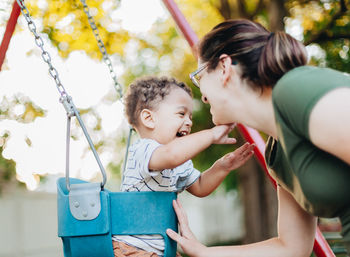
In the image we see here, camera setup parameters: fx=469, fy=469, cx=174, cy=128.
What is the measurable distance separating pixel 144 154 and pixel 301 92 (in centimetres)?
61

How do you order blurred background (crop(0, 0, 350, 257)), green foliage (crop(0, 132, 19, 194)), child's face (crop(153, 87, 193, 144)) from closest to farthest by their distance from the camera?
child's face (crop(153, 87, 193, 144)), blurred background (crop(0, 0, 350, 257)), green foliage (crop(0, 132, 19, 194))

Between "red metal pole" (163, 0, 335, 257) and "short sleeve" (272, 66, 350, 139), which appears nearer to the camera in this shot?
"short sleeve" (272, 66, 350, 139)

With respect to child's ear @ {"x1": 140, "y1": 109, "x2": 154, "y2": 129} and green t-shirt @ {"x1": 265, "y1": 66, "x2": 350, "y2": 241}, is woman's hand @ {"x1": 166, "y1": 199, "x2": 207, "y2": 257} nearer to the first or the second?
child's ear @ {"x1": 140, "y1": 109, "x2": 154, "y2": 129}

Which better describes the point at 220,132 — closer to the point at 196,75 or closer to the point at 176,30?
the point at 196,75

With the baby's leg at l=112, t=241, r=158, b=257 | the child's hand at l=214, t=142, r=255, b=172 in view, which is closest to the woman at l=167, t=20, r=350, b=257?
the baby's leg at l=112, t=241, r=158, b=257

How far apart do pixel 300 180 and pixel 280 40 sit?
385 millimetres

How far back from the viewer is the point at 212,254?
1528mm

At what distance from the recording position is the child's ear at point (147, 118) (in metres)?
1.66

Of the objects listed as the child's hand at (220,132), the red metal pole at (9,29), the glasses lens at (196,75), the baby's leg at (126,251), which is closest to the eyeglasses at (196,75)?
the glasses lens at (196,75)

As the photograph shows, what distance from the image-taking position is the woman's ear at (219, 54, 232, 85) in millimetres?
1340

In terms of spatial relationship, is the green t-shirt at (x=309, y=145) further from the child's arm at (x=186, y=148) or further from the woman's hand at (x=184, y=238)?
the woman's hand at (x=184, y=238)

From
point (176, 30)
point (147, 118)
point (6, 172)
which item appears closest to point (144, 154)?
point (147, 118)

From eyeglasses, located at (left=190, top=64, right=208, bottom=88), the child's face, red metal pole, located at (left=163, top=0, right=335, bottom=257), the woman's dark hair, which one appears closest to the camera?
the woman's dark hair

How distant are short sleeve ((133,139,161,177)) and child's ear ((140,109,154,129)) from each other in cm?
7
